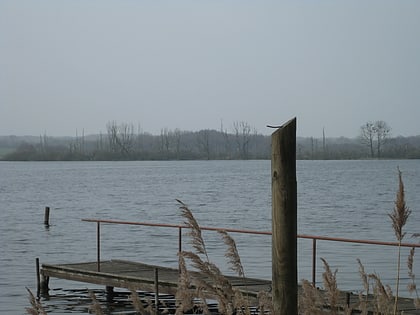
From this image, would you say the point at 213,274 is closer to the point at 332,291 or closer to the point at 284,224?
the point at 284,224

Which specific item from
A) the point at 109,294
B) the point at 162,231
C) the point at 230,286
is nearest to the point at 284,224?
the point at 230,286

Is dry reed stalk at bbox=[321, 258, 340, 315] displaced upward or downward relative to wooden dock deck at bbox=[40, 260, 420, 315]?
upward

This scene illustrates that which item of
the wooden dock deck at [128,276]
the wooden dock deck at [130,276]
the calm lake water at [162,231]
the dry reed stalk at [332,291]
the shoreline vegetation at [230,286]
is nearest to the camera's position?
the shoreline vegetation at [230,286]

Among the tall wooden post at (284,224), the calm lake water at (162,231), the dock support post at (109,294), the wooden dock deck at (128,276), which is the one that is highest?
the tall wooden post at (284,224)

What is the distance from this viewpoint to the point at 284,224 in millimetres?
5039

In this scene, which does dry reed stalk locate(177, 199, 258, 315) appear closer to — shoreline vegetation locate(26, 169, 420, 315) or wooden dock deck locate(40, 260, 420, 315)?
shoreline vegetation locate(26, 169, 420, 315)

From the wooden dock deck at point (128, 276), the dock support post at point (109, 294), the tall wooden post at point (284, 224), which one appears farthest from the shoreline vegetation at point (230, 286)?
the dock support post at point (109, 294)

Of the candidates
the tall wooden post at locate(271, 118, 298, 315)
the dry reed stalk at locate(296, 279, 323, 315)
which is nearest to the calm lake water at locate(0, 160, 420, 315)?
the dry reed stalk at locate(296, 279, 323, 315)

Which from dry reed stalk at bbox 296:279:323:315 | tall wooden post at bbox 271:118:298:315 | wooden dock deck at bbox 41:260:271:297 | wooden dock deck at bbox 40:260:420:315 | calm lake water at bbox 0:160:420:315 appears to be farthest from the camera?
calm lake water at bbox 0:160:420:315

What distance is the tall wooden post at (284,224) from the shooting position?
4988 mm

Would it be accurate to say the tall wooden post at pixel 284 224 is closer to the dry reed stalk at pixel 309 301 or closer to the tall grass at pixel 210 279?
the tall grass at pixel 210 279

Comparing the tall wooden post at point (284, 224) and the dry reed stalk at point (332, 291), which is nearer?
the tall wooden post at point (284, 224)

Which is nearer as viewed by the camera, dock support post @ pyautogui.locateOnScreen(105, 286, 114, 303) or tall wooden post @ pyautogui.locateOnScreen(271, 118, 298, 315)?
tall wooden post @ pyautogui.locateOnScreen(271, 118, 298, 315)

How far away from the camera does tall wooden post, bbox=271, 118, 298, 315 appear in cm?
499
